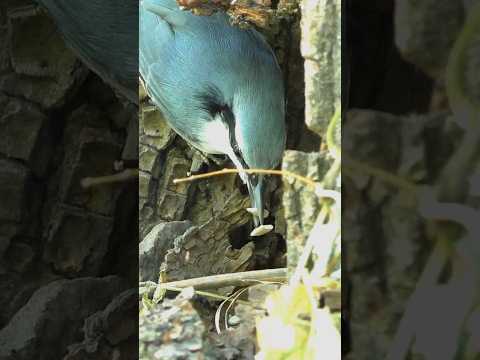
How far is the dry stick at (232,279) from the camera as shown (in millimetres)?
1074

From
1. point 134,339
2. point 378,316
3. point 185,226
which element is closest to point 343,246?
point 378,316

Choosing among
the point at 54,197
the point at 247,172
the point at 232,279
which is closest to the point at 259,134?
the point at 247,172

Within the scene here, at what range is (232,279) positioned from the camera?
42.8 inches

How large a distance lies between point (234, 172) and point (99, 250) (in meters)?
0.28

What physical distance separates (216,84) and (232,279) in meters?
0.32

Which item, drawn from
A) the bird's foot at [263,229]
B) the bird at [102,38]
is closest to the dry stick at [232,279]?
the bird's foot at [263,229]

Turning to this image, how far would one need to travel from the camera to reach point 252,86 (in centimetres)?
109

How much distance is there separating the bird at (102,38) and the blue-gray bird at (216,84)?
1.5 inches

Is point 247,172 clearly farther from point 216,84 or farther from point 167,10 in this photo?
point 167,10

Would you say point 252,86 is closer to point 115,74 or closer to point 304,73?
point 304,73

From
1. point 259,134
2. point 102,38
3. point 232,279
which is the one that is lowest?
point 232,279

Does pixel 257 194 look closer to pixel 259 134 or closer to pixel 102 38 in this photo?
pixel 259 134

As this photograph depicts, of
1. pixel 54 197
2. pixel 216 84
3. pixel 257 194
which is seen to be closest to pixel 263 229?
pixel 257 194

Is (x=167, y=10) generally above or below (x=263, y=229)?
above
